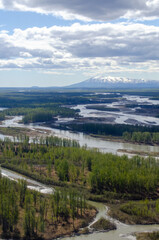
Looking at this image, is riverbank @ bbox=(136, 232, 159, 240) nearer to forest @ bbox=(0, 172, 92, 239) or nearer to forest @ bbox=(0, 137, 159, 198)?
forest @ bbox=(0, 172, 92, 239)

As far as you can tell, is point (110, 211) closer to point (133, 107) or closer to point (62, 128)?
point (62, 128)

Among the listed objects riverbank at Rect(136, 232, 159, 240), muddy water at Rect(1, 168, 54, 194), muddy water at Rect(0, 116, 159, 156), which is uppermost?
muddy water at Rect(0, 116, 159, 156)

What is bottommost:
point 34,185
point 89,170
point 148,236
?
Result: point 148,236

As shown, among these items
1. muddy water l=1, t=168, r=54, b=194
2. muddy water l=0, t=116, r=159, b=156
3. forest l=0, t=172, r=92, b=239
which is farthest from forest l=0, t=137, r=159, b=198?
muddy water l=0, t=116, r=159, b=156

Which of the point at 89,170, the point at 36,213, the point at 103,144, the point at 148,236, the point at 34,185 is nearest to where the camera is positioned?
the point at 148,236

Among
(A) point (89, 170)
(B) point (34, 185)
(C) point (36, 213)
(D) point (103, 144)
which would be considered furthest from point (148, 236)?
(D) point (103, 144)

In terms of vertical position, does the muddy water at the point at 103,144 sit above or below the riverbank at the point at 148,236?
above

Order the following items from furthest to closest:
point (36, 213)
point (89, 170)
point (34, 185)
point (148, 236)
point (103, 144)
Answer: point (103, 144) → point (89, 170) → point (34, 185) → point (36, 213) → point (148, 236)

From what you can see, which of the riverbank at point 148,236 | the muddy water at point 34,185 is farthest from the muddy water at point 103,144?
the riverbank at point 148,236

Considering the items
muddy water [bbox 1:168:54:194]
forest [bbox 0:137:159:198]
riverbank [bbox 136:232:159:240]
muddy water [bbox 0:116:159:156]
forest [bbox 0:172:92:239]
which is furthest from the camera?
muddy water [bbox 0:116:159:156]

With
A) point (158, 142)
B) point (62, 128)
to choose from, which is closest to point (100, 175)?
point (158, 142)

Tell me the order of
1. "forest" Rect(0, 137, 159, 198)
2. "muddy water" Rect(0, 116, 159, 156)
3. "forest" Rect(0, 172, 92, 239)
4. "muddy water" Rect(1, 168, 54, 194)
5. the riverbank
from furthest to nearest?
"muddy water" Rect(0, 116, 159, 156) → "muddy water" Rect(1, 168, 54, 194) → "forest" Rect(0, 137, 159, 198) → "forest" Rect(0, 172, 92, 239) → the riverbank

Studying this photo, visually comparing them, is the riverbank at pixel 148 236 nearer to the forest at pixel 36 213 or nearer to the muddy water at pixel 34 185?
the forest at pixel 36 213

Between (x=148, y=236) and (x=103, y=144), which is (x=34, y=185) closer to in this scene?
(x=148, y=236)
